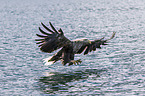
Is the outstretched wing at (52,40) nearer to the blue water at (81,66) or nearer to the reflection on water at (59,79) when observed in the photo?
the reflection on water at (59,79)

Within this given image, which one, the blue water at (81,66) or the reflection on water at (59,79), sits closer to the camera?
the blue water at (81,66)

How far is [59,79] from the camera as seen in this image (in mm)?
22109

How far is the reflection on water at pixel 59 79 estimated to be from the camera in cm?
2047

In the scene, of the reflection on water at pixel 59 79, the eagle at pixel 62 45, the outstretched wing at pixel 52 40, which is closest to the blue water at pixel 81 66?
the reflection on water at pixel 59 79

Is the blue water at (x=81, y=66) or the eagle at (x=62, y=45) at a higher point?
the eagle at (x=62, y=45)

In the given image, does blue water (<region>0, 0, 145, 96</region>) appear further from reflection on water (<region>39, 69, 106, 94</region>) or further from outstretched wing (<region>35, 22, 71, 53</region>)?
outstretched wing (<region>35, 22, 71, 53</region>)

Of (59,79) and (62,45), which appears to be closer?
(62,45)

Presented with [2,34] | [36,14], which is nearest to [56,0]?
[36,14]

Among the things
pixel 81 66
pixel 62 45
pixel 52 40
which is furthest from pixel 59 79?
pixel 81 66

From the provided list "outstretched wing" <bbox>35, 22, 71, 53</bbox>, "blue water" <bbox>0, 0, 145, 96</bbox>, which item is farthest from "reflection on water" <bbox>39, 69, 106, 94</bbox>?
"outstretched wing" <bbox>35, 22, 71, 53</bbox>

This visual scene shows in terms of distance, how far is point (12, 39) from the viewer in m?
37.5

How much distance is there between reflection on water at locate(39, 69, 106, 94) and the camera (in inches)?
806

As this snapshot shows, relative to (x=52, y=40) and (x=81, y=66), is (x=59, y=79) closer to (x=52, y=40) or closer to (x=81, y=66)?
(x=52, y=40)

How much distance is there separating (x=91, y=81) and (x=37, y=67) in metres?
5.08
